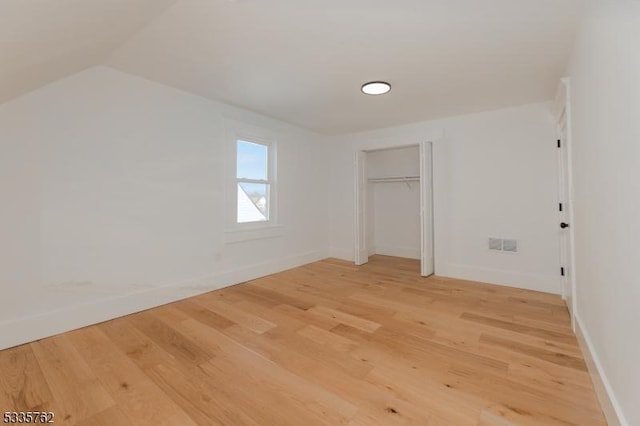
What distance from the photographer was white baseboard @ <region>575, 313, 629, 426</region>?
3.96 feet

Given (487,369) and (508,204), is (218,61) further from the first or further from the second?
(508,204)

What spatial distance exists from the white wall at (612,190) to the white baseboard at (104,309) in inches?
135

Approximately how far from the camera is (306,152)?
475 centimetres

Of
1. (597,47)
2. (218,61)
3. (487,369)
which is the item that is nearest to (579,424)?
(487,369)

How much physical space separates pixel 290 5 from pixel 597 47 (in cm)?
180

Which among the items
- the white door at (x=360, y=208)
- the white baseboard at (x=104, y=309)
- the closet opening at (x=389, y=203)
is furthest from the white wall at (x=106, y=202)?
the closet opening at (x=389, y=203)

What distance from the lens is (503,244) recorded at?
3.52 m

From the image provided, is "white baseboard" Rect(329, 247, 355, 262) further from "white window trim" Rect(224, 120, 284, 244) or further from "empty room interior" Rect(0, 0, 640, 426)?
"white window trim" Rect(224, 120, 284, 244)

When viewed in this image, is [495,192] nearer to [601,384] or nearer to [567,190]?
[567,190]

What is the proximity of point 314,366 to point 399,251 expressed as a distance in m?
3.90

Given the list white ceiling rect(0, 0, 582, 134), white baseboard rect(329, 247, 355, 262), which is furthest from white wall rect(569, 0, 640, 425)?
white baseboard rect(329, 247, 355, 262)

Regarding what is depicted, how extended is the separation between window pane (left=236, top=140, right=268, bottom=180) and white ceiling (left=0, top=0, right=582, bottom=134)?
0.78m

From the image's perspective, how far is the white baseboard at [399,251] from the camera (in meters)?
5.09

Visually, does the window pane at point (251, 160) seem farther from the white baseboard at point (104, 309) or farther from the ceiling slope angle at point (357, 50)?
the white baseboard at point (104, 309)
